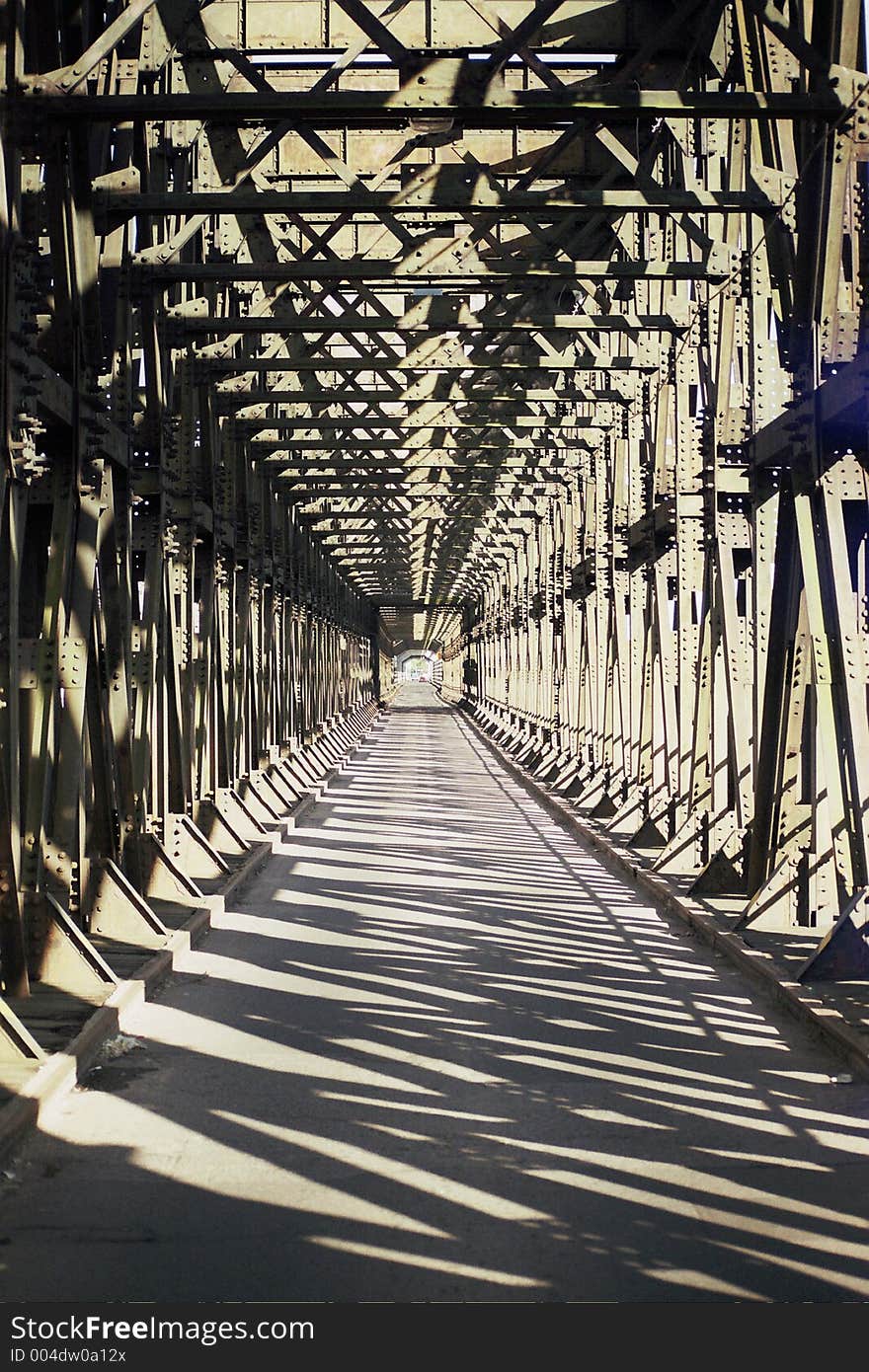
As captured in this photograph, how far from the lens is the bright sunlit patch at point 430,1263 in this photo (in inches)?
189

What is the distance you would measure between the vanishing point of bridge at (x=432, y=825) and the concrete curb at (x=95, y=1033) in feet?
0.12

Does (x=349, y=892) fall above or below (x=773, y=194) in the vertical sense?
below

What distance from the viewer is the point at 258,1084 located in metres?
7.41

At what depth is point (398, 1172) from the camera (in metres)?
6.01

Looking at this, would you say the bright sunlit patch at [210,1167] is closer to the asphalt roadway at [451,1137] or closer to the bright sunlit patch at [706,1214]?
the asphalt roadway at [451,1137]

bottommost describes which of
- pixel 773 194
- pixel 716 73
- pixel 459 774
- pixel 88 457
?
pixel 459 774

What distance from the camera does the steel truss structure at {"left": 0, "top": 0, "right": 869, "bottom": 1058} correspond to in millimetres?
9055

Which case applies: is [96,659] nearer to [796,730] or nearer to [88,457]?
[88,457]

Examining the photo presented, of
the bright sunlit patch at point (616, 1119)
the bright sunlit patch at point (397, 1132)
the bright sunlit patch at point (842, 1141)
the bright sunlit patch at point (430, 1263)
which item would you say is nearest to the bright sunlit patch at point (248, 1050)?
the bright sunlit patch at point (397, 1132)

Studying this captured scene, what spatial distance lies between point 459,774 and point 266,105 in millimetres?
24627

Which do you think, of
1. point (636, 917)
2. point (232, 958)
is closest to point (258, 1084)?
point (232, 958)

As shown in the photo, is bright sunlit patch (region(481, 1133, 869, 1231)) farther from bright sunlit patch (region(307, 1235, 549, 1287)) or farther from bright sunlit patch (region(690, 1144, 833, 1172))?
bright sunlit patch (region(307, 1235, 549, 1287))

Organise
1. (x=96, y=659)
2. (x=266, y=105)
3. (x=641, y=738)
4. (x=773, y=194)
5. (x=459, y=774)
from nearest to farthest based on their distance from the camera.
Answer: (x=266, y=105) < (x=96, y=659) < (x=773, y=194) < (x=641, y=738) < (x=459, y=774)

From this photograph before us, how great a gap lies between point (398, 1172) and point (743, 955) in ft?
15.3
